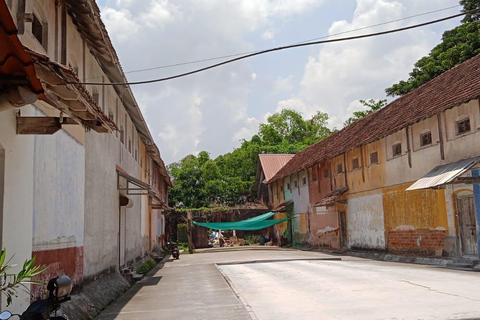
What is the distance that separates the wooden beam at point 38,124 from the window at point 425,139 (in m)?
14.2

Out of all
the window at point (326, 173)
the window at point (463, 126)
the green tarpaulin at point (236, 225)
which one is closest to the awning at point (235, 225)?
the green tarpaulin at point (236, 225)

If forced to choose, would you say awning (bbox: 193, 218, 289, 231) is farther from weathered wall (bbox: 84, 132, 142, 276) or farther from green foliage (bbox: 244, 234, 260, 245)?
weathered wall (bbox: 84, 132, 142, 276)

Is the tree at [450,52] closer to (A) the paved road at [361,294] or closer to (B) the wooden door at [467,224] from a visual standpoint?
(B) the wooden door at [467,224]

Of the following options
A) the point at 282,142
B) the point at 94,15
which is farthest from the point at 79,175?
the point at 282,142

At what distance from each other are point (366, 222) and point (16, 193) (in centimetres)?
1879

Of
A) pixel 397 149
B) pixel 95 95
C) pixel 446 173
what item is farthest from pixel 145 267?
pixel 446 173

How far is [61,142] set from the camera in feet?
26.5

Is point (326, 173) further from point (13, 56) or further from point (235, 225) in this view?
point (13, 56)

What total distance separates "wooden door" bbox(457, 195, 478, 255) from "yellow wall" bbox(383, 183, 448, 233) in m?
0.60

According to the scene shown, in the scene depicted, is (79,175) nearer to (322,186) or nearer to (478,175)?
(478,175)

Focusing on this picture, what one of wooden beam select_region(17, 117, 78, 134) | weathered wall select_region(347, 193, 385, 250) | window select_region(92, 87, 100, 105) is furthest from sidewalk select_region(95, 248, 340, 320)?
weathered wall select_region(347, 193, 385, 250)

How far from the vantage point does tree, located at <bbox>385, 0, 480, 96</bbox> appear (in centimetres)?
3030

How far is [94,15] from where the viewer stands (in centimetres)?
905

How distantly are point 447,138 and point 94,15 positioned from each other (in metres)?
11.8
